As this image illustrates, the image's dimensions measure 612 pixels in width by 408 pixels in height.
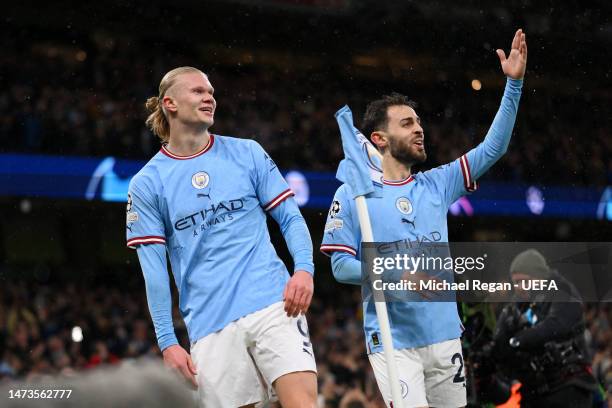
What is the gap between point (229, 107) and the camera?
15516 millimetres

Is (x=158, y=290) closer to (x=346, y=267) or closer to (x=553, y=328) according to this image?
(x=346, y=267)

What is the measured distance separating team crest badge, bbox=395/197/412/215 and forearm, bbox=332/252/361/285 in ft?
1.05

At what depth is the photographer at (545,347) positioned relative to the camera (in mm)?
6160

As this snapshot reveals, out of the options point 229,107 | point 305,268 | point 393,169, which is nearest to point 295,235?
point 305,268

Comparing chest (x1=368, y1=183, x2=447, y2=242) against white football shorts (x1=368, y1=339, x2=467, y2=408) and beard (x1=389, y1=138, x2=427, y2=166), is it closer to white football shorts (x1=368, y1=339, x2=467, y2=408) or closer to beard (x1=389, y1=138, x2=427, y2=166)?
beard (x1=389, y1=138, x2=427, y2=166)

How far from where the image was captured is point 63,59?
17391 millimetres

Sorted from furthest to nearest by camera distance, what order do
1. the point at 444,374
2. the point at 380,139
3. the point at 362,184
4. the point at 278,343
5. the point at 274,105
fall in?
the point at 274,105 → the point at 380,139 → the point at 444,374 → the point at 362,184 → the point at 278,343

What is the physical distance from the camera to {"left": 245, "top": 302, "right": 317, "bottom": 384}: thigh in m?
3.77

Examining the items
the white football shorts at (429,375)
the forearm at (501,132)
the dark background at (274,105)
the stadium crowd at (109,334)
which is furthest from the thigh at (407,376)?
the stadium crowd at (109,334)

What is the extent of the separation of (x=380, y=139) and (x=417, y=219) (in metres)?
0.51

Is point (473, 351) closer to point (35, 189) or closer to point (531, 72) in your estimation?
point (531, 72)

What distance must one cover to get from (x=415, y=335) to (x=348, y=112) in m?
1.06

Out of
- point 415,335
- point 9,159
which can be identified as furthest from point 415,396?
point 9,159

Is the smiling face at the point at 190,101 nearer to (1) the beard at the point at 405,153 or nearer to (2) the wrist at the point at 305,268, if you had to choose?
(2) the wrist at the point at 305,268
